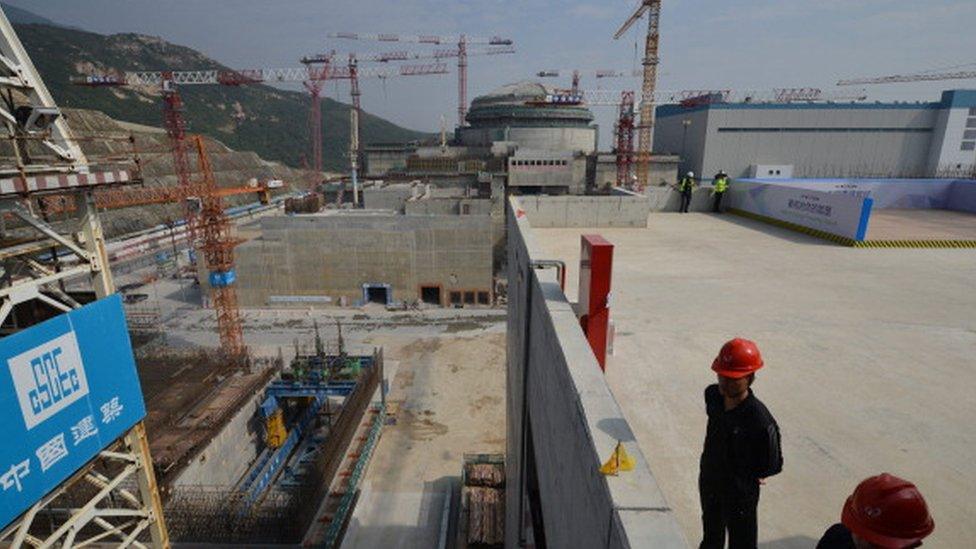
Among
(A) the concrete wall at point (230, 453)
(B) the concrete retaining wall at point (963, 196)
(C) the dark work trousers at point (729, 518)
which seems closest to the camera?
(C) the dark work trousers at point (729, 518)

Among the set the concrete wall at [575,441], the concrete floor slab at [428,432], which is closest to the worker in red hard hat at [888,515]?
the concrete wall at [575,441]

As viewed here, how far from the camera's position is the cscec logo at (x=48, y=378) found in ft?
20.4

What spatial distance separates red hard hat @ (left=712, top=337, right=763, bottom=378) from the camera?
10.8 feet

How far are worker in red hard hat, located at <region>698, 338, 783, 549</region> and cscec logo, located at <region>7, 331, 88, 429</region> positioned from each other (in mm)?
8100

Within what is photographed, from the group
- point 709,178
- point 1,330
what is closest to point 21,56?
point 1,330

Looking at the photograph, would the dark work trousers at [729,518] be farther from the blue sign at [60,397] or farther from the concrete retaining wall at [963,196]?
the concrete retaining wall at [963,196]

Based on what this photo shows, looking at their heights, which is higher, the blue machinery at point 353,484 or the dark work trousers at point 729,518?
the dark work trousers at point 729,518

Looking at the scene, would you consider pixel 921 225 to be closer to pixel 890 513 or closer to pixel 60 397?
pixel 890 513

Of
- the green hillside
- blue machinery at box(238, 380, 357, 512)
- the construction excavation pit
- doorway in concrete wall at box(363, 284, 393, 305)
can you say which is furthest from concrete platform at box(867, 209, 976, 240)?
the green hillside

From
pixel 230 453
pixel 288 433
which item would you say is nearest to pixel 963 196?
pixel 288 433

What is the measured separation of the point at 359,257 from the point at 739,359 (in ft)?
123

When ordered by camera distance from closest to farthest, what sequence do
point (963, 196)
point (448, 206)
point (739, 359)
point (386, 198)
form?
1. point (739, 359)
2. point (963, 196)
3. point (448, 206)
4. point (386, 198)

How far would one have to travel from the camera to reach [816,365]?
6551 millimetres

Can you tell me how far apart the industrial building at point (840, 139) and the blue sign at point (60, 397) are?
2290 inches
